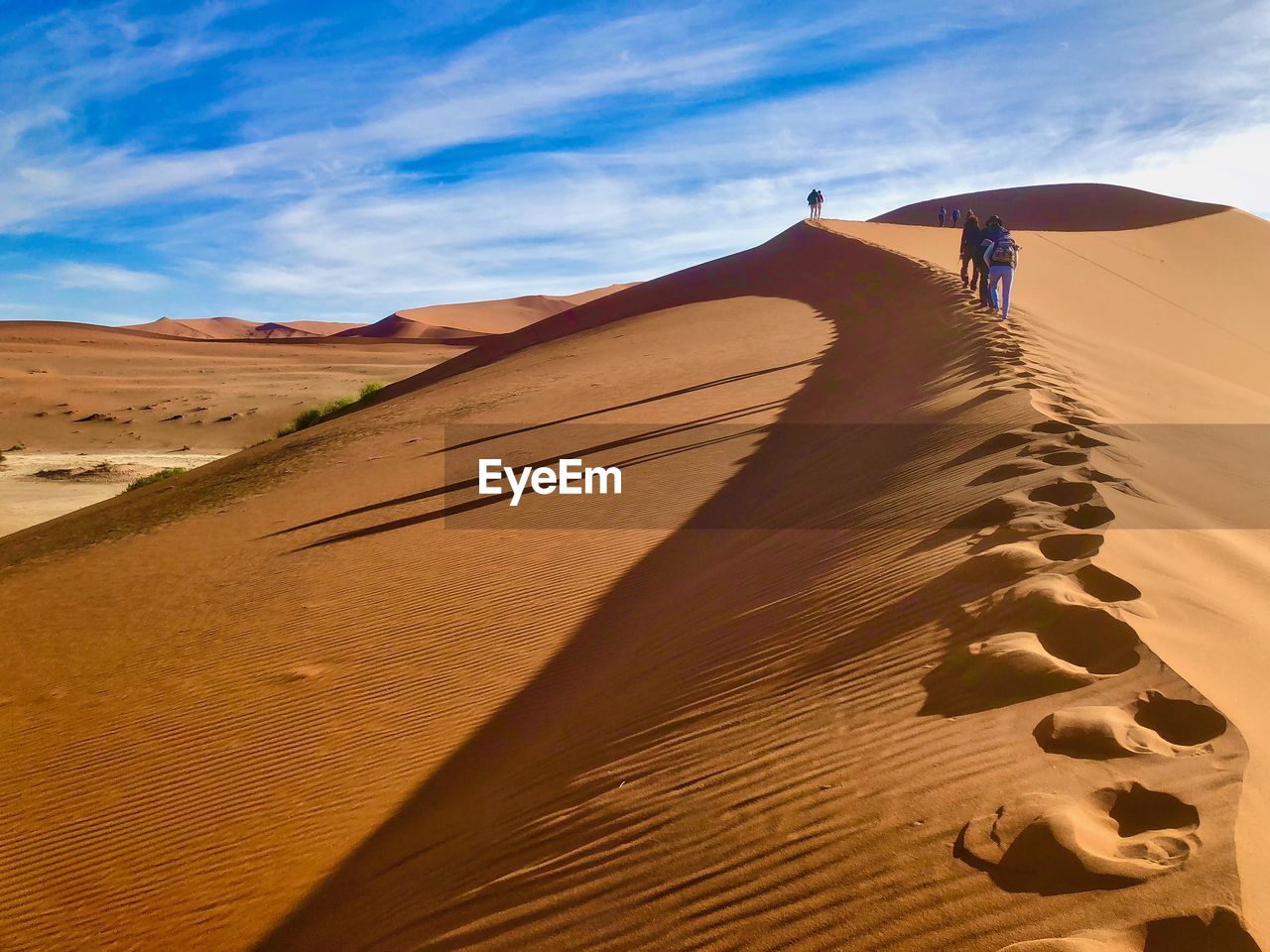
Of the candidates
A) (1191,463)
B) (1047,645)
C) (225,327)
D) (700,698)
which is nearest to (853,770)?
(1047,645)

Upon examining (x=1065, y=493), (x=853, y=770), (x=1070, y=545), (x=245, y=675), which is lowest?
(x=245, y=675)

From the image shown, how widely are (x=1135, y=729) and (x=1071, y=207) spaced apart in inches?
2596

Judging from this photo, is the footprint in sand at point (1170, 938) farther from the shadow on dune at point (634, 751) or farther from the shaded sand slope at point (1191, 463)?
the shadow on dune at point (634, 751)

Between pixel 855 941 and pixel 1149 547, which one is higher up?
pixel 1149 547

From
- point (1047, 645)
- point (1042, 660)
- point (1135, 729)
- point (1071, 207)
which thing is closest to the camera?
point (1135, 729)

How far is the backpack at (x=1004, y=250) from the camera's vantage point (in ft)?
46.6

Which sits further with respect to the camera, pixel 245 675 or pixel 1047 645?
pixel 245 675

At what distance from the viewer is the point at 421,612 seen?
839cm

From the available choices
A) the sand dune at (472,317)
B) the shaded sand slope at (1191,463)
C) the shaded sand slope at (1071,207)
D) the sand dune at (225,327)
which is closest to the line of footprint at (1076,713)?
the shaded sand slope at (1191,463)

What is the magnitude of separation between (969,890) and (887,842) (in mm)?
332

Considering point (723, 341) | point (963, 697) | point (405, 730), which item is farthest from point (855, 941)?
point (723, 341)

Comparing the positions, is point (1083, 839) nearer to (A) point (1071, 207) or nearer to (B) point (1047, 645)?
(B) point (1047, 645)

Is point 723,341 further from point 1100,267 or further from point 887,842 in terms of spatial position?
point 887,842

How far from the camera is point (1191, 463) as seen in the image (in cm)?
760
